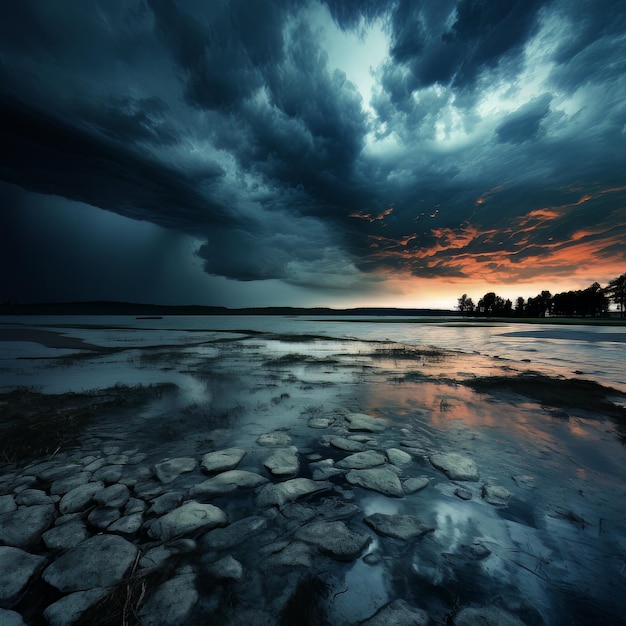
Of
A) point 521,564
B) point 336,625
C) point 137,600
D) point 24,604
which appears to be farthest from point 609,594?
point 24,604

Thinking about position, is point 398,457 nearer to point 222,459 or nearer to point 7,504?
point 222,459

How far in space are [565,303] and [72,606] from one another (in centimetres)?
19466

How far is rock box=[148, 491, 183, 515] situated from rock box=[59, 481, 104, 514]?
95cm

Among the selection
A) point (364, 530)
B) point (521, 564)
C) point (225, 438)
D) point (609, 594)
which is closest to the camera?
point (609, 594)

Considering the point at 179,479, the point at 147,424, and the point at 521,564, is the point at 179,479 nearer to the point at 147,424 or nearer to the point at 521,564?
the point at 147,424

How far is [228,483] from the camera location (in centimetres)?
457

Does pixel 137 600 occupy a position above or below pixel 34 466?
above

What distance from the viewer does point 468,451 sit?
581cm

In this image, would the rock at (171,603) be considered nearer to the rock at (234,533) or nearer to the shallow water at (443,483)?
the shallow water at (443,483)

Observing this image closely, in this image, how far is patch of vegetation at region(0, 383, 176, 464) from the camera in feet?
19.4

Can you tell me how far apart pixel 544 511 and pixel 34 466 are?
812 centimetres

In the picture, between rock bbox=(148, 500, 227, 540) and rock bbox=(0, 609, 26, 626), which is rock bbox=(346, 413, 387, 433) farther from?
rock bbox=(0, 609, 26, 626)

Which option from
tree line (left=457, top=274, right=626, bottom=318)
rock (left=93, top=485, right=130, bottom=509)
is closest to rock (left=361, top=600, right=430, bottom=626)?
rock (left=93, top=485, right=130, bottom=509)

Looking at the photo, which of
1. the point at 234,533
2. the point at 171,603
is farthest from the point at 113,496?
the point at 171,603
